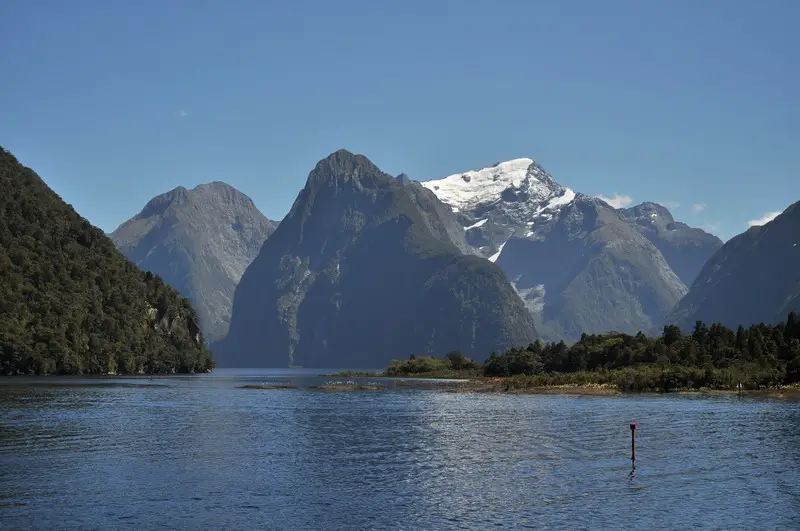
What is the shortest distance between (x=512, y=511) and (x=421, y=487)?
32.6 ft

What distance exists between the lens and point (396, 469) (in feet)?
222

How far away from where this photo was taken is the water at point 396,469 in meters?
49.2

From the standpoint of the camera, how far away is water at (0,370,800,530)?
161 feet

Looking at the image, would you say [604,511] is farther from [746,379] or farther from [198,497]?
[746,379]

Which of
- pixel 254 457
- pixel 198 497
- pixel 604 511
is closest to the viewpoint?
pixel 604 511

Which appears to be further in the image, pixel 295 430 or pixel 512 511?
pixel 295 430

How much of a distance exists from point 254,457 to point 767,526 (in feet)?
137

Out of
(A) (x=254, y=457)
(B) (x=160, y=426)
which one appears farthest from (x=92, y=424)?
(A) (x=254, y=457)

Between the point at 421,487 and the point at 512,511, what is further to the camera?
the point at 421,487

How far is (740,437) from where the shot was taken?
85.3 meters

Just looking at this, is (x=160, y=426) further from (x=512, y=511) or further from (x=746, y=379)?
(x=746, y=379)

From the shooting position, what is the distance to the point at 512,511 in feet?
167

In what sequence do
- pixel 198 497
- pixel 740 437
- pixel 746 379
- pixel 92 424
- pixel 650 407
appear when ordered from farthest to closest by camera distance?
1. pixel 746 379
2. pixel 650 407
3. pixel 92 424
4. pixel 740 437
5. pixel 198 497

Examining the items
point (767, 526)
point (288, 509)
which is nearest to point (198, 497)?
point (288, 509)
